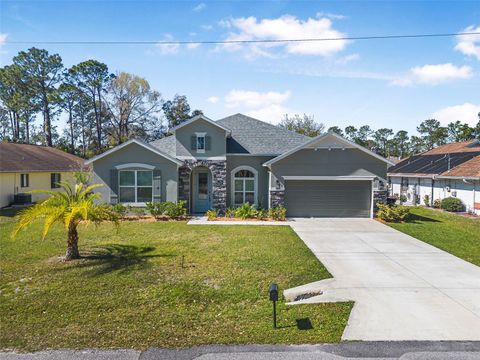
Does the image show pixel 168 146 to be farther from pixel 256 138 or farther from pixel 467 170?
pixel 467 170

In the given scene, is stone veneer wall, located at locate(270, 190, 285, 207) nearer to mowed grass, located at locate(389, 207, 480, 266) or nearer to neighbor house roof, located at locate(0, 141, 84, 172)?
mowed grass, located at locate(389, 207, 480, 266)

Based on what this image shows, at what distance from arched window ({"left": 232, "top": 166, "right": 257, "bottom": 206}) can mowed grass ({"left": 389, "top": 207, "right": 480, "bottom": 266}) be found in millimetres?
7555

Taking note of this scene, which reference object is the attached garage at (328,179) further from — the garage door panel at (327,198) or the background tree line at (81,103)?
the background tree line at (81,103)

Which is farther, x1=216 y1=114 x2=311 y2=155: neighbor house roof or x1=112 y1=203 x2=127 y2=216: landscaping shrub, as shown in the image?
x1=216 y1=114 x2=311 y2=155: neighbor house roof

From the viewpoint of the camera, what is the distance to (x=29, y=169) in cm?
2156

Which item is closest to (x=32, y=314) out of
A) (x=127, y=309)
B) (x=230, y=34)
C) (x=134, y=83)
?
(x=127, y=309)

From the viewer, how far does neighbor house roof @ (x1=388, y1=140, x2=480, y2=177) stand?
22.8 metres

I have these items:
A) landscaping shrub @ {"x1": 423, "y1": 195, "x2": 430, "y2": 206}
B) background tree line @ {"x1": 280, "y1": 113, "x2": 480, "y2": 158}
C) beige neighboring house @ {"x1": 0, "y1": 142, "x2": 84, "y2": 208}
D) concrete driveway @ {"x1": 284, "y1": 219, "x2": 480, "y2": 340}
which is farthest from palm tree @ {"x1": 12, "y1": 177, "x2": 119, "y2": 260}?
background tree line @ {"x1": 280, "y1": 113, "x2": 480, "y2": 158}

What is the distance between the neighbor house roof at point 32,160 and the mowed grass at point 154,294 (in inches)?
442

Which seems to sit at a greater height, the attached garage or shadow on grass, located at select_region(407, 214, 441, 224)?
the attached garage

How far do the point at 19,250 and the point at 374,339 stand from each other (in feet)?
33.9

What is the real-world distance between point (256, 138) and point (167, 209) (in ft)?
23.8

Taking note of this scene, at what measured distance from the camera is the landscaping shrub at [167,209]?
16547mm

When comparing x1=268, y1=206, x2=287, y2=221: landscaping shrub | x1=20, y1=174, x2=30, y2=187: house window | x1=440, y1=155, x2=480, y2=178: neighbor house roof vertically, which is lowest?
x1=268, y1=206, x2=287, y2=221: landscaping shrub
